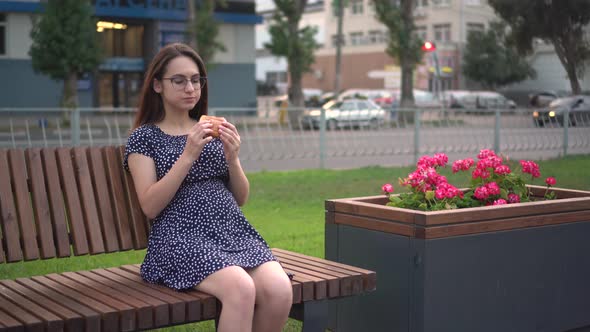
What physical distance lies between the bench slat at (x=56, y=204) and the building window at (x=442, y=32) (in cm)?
6041

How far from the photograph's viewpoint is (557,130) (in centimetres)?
1716

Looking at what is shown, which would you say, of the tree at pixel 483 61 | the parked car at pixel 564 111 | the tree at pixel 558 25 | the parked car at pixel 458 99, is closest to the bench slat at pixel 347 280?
the tree at pixel 558 25

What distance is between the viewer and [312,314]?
13.4ft

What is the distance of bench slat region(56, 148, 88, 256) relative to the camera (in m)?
4.34

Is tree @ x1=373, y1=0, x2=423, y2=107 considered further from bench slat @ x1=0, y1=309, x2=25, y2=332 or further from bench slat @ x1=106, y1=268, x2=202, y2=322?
bench slat @ x1=0, y1=309, x2=25, y2=332

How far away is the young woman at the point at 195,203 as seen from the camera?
3.77m

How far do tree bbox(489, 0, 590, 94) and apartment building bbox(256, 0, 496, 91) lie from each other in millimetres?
41077

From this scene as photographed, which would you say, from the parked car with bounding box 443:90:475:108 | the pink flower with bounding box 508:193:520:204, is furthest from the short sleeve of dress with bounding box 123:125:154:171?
the parked car with bounding box 443:90:475:108

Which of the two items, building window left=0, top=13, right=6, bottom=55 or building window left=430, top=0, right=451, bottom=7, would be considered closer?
building window left=0, top=13, right=6, bottom=55

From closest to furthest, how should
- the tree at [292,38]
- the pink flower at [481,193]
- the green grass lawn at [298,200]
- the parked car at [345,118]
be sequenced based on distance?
the pink flower at [481,193]
the green grass lawn at [298,200]
the parked car at [345,118]
the tree at [292,38]

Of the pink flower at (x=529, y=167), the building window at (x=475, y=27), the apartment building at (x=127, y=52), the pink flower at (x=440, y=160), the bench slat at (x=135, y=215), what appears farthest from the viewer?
the building window at (x=475, y=27)

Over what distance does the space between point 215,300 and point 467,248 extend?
4.67 feet

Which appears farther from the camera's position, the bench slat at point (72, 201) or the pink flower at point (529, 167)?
the pink flower at point (529, 167)

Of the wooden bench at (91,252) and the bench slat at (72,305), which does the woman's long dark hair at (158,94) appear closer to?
the wooden bench at (91,252)
